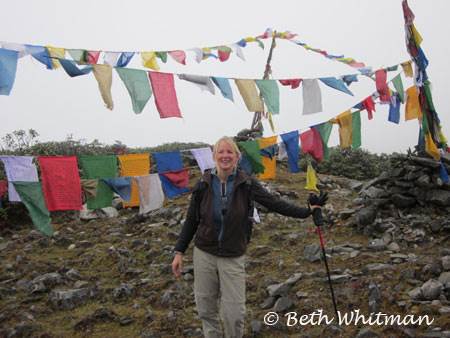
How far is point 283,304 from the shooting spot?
5.93m

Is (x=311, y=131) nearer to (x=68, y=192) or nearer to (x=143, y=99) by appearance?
(x=143, y=99)

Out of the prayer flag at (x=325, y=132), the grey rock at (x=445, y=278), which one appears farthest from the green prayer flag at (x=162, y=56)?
the grey rock at (x=445, y=278)

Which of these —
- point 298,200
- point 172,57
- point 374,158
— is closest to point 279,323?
point 172,57

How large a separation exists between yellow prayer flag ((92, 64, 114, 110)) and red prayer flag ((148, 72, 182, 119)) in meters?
0.73

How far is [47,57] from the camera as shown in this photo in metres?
6.58

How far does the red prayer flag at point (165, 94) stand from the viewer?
710 centimetres

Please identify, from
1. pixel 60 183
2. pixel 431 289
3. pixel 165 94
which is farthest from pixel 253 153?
pixel 431 289

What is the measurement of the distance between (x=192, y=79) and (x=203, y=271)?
442 centimetres

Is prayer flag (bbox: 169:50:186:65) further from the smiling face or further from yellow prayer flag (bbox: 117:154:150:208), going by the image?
the smiling face

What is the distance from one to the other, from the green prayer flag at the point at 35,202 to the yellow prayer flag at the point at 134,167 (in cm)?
134

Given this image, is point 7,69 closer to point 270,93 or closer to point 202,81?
point 202,81

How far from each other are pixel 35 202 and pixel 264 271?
4.04 metres

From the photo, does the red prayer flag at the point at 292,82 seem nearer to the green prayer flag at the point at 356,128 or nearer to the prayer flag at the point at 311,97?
the prayer flag at the point at 311,97

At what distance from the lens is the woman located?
4141 mm
